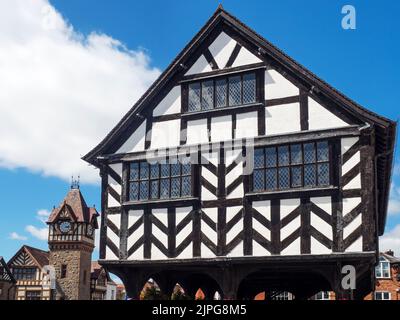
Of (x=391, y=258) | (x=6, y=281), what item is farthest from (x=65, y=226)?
(x=391, y=258)

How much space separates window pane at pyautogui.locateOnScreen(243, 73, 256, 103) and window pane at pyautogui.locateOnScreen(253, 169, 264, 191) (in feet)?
7.23

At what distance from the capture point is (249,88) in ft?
52.1

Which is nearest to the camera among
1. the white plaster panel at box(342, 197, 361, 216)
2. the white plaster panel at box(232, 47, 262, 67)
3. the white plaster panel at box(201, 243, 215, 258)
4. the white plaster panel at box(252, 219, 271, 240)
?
the white plaster panel at box(342, 197, 361, 216)

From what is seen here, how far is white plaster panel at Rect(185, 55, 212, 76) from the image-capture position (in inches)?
657

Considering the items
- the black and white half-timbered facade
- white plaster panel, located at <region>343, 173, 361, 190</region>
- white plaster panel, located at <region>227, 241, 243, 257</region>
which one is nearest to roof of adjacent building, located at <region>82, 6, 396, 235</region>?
the black and white half-timbered facade

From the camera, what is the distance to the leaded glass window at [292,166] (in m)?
14.4

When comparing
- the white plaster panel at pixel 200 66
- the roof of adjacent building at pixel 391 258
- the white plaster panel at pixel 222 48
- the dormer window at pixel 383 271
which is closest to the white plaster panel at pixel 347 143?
the white plaster panel at pixel 222 48

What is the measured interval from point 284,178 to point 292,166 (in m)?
0.40

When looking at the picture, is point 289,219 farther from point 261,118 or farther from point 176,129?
point 176,129

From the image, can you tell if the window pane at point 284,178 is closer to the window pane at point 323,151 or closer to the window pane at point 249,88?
the window pane at point 323,151

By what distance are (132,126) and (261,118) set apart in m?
4.45

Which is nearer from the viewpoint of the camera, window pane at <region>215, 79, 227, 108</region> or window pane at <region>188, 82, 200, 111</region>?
window pane at <region>215, 79, 227, 108</region>

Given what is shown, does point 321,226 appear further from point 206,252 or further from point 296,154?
point 206,252

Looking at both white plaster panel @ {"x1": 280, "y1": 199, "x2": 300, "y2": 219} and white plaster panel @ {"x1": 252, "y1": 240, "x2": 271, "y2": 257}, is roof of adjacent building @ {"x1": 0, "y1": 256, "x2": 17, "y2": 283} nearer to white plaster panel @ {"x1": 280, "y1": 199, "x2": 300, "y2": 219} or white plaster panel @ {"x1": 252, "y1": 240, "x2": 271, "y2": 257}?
white plaster panel @ {"x1": 252, "y1": 240, "x2": 271, "y2": 257}
